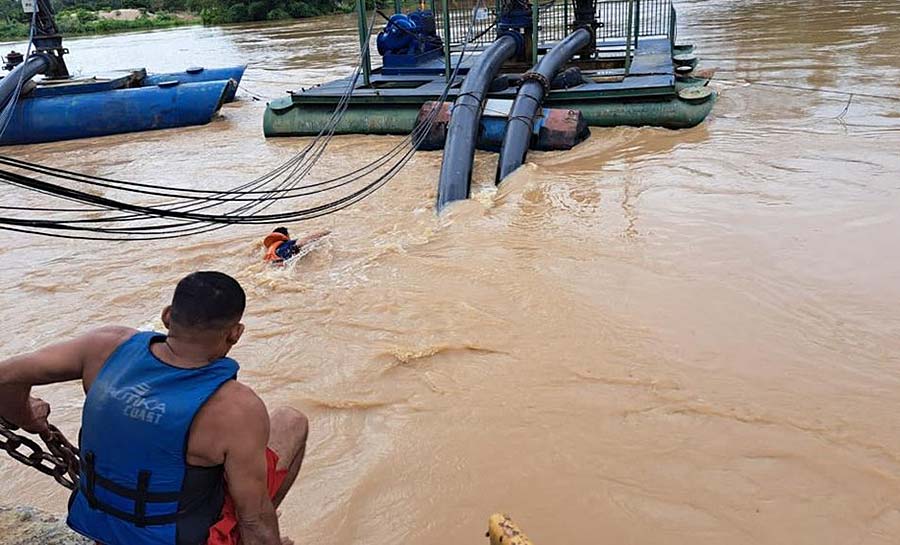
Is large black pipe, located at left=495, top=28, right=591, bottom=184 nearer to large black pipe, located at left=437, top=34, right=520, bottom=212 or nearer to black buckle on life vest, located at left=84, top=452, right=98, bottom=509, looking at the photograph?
large black pipe, located at left=437, top=34, right=520, bottom=212

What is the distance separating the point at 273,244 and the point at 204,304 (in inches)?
170

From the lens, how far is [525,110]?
8.61 meters

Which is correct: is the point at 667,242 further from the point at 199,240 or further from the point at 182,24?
the point at 182,24

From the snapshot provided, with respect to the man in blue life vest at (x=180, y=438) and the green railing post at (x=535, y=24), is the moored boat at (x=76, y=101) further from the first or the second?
the man in blue life vest at (x=180, y=438)

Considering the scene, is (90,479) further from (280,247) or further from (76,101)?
(76,101)

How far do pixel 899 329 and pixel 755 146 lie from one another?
182 inches

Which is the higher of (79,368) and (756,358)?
(79,368)

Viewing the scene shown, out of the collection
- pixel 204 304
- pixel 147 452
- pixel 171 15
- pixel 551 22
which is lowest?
pixel 147 452

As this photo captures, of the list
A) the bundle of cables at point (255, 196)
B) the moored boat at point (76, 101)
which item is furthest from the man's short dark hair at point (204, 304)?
the moored boat at point (76, 101)

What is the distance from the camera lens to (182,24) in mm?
44562

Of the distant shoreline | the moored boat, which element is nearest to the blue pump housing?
the moored boat

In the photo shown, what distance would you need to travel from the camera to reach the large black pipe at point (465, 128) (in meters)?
7.37

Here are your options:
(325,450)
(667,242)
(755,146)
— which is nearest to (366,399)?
(325,450)

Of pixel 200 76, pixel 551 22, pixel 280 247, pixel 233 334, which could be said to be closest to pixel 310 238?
pixel 280 247
